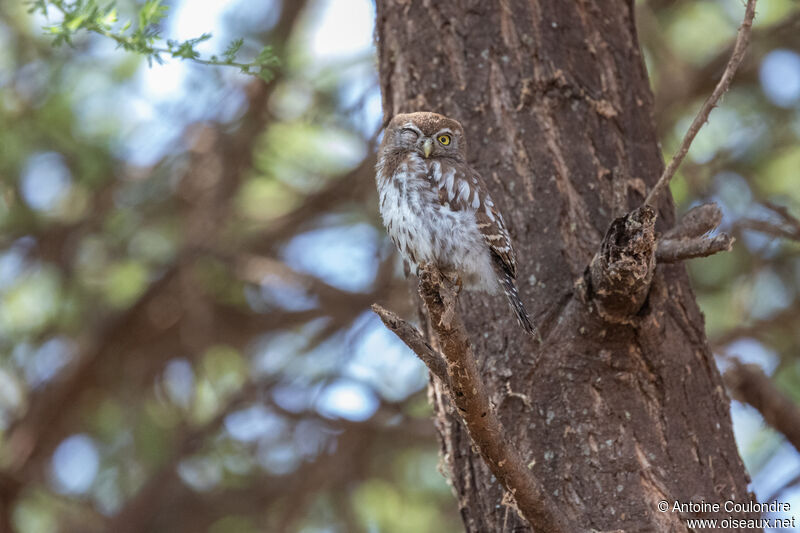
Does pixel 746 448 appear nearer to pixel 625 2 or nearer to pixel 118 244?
pixel 625 2

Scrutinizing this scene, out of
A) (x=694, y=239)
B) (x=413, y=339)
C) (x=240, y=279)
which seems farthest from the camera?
(x=240, y=279)

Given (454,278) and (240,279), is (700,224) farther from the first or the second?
(240,279)

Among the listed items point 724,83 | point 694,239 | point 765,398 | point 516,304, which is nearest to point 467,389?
point 516,304

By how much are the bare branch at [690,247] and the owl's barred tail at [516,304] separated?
526 mm

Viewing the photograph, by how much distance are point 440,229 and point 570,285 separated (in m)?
0.55

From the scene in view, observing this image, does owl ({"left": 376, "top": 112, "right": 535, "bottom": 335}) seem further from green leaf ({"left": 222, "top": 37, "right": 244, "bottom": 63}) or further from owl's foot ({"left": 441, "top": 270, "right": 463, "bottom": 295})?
green leaf ({"left": 222, "top": 37, "right": 244, "bottom": 63})

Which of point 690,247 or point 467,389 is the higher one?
point 690,247

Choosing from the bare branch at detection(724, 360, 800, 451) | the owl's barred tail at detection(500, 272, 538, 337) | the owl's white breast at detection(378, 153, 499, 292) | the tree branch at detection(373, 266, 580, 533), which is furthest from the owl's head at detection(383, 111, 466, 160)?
the bare branch at detection(724, 360, 800, 451)

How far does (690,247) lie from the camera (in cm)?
279

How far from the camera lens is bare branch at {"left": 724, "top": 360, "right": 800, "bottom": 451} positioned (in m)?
4.02

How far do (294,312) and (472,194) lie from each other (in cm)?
316

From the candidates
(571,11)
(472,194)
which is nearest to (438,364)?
(472,194)

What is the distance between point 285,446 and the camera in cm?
650

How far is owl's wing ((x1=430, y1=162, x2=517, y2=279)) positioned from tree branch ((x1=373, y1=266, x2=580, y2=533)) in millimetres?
797
